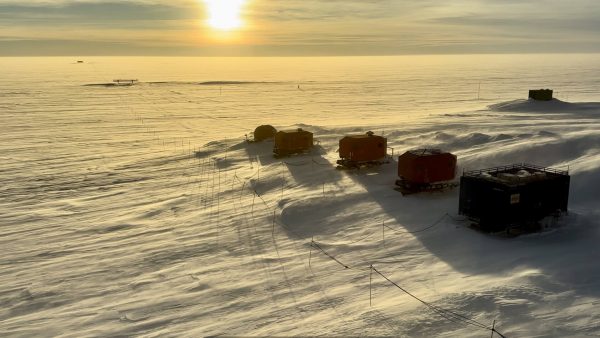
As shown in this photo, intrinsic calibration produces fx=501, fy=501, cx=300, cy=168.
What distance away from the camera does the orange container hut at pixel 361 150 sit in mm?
25672

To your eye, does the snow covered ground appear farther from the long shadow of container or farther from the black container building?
the black container building

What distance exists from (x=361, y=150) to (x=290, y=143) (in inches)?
229

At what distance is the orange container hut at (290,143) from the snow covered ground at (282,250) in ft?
3.06

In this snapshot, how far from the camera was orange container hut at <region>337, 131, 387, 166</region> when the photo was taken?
25672mm

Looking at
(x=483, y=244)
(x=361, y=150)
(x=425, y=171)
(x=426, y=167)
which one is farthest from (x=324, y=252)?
(x=361, y=150)

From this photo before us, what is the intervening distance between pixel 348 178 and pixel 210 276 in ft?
35.7

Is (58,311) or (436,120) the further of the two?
(436,120)

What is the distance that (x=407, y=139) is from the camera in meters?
33.0

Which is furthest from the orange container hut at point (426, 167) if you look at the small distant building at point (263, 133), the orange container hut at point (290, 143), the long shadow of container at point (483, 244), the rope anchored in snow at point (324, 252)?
the small distant building at point (263, 133)

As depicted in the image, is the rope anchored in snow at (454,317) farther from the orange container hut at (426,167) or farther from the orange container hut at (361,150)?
the orange container hut at (361,150)

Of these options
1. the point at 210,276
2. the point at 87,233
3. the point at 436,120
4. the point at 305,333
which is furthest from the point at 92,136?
the point at 305,333

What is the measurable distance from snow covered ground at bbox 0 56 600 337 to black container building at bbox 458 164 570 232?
2.02 ft

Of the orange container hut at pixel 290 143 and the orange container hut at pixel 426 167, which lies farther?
the orange container hut at pixel 290 143

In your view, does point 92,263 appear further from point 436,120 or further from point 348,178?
point 436,120
